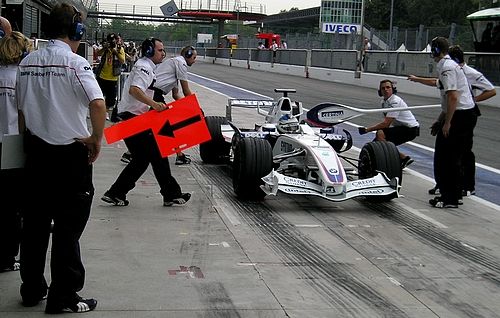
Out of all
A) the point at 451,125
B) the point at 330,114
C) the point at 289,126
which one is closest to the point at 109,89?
the point at 289,126

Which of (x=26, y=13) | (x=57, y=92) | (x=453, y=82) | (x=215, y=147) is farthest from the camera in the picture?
(x=26, y=13)

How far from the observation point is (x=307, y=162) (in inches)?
366

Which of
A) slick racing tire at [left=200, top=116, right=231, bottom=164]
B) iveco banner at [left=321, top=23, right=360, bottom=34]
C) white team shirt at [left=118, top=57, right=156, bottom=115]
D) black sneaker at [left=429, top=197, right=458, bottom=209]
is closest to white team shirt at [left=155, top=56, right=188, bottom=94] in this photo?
slick racing tire at [left=200, top=116, right=231, bottom=164]

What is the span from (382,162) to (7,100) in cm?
471

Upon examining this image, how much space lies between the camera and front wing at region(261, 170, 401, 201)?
8648mm

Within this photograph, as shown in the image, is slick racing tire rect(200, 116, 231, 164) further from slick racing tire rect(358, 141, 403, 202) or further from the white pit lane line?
the white pit lane line

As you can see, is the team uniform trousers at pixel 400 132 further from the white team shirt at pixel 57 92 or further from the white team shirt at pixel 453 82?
the white team shirt at pixel 57 92

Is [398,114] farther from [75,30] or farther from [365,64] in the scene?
[365,64]

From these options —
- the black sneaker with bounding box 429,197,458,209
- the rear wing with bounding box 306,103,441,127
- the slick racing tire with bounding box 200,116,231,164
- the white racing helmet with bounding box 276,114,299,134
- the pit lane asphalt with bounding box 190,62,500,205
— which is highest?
the rear wing with bounding box 306,103,441,127

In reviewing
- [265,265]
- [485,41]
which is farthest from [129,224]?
[485,41]

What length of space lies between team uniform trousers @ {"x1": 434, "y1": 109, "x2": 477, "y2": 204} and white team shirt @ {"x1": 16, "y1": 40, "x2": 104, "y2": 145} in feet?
17.4

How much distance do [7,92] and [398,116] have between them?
7101 mm

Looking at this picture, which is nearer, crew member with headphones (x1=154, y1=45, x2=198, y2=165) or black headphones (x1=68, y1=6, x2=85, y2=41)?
black headphones (x1=68, y1=6, x2=85, y2=41)

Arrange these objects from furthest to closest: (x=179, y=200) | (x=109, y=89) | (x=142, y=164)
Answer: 1. (x=109, y=89)
2. (x=179, y=200)
3. (x=142, y=164)
